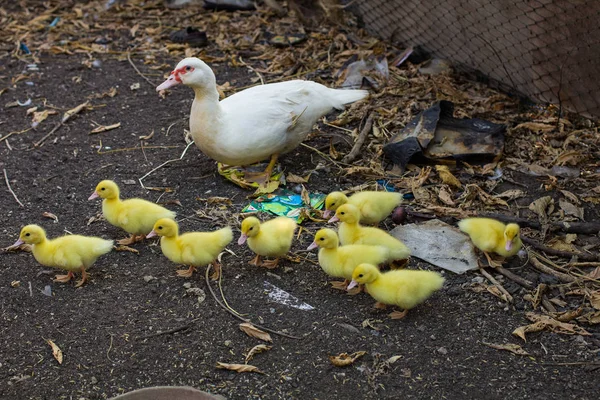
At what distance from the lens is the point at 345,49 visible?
7.20 m

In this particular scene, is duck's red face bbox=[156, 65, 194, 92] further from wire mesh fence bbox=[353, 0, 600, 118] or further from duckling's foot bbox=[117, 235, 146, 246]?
wire mesh fence bbox=[353, 0, 600, 118]

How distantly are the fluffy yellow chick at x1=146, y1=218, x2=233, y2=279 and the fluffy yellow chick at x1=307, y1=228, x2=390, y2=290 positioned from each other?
52 cm

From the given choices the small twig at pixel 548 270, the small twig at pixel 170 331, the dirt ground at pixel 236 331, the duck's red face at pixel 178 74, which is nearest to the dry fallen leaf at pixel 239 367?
the dirt ground at pixel 236 331

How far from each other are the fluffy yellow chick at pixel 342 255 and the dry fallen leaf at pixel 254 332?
1.72ft

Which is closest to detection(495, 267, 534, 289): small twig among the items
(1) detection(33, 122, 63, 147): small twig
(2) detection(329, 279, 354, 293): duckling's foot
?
(2) detection(329, 279, 354, 293): duckling's foot

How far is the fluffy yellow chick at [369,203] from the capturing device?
169 inches

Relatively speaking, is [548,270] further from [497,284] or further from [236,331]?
[236,331]

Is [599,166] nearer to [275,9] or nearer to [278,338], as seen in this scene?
[278,338]

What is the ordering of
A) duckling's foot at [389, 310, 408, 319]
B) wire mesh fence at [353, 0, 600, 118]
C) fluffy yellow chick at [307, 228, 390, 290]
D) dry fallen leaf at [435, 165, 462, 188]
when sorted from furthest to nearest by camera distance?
wire mesh fence at [353, 0, 600, 118], dry fallen leaf at [435, 165, 462, 188], fluffy yellow chick at [307, 228, 390, 290], duckling's foot at [389, 310, 408, 319]

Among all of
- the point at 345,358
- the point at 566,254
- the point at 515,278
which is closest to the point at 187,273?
the point at 345,358

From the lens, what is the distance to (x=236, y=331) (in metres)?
3.67

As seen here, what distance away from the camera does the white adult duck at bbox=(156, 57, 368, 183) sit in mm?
4816

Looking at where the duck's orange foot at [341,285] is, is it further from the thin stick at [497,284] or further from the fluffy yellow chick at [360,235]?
the thin stick at [497,284]

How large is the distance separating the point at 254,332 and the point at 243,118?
1727 mm
